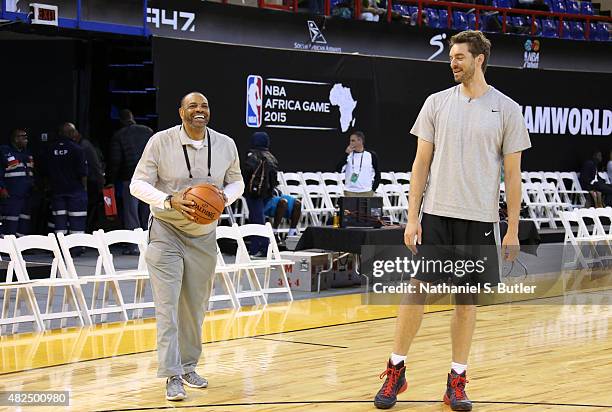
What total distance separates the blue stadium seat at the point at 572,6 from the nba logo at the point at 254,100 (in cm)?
986

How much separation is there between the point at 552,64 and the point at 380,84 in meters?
4.43

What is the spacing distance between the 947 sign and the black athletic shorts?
9.90m

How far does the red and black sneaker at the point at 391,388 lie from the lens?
589 cm

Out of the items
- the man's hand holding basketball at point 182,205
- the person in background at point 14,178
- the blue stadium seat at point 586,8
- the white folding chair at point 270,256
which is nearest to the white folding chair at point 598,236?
the white folding chair at point 270,256

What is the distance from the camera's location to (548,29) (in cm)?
2278

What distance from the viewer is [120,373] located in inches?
274

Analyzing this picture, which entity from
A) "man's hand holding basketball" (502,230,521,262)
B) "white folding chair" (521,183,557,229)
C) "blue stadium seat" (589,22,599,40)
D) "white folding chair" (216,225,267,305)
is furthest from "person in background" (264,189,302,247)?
"blue stadium seat" (589,22,599,40)

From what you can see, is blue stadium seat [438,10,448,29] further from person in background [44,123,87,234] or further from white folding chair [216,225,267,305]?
white folding chair [216,225,267,305]

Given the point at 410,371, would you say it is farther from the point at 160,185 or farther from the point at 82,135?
the point at 82,135

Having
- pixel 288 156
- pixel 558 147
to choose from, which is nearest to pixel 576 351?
pixel 288 156

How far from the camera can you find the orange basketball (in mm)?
6027

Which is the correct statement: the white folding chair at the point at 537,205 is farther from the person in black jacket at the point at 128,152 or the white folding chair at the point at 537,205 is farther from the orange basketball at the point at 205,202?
the orange basketball at the point at 205,202

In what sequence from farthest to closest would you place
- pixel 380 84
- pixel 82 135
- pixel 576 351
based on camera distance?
pixel 380 84
pixel 82 135
pixel 576 351

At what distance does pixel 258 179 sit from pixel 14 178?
3.00 m
